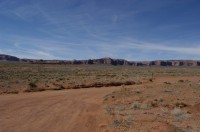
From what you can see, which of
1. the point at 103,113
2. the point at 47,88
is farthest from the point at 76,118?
the point at 47,88

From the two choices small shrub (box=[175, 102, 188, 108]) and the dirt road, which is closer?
the dirt road

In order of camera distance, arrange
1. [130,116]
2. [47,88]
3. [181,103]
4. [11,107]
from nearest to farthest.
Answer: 1. [130,116]
2. [11,107]
3. [181,103]
4. [47,88]

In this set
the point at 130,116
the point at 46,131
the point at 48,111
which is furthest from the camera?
the point at 48,111

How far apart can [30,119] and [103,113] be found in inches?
164

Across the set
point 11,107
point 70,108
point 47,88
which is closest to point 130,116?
point 70,108

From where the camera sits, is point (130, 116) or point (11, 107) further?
point (11, 107)

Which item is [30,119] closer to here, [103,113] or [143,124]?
[103,113]

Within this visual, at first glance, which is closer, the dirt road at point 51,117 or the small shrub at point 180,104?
the dirt road at point 51,117

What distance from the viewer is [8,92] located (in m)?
24.6

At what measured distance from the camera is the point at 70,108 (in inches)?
644

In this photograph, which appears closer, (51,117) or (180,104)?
(51,117)

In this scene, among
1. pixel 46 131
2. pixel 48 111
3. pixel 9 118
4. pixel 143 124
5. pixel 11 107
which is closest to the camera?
pixel 46 131

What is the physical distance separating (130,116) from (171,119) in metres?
2.04

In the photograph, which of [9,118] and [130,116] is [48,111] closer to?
[9,118]
